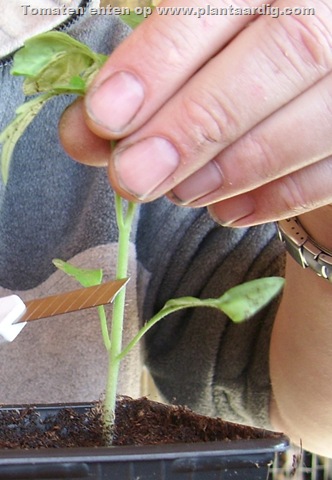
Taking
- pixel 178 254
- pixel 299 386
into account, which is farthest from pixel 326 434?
pixel 178 254

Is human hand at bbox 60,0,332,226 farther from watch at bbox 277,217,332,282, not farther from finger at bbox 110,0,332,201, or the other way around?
watch at bbox 277,217,332,282

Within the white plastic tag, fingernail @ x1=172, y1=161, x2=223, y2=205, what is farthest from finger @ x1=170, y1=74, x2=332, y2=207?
the white plastic tag

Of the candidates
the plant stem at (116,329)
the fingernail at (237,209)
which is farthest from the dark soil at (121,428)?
the fingernail at (237,209)

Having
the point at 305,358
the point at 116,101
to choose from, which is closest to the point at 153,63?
the point at 116,101

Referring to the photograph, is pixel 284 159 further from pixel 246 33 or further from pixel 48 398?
pixel 48 398

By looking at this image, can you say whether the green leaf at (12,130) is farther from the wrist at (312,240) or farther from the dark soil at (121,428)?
the wrist at (312,240)

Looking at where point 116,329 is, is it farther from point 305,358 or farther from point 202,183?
point 305,358
